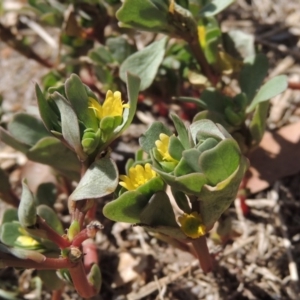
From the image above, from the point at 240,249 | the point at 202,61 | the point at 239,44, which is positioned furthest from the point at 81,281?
the point at 239,44

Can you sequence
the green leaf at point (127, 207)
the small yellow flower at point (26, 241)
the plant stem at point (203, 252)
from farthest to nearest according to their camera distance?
the small yellow flower at point (26, 241)
the plant stem at point (203, 252)
the green leaf at point (127, 207)

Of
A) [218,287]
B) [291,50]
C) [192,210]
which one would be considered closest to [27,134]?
[192,210]

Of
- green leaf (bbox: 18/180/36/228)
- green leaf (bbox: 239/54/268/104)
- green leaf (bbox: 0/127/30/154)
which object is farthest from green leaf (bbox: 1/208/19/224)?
green leaf (bbox: 239/54/268/104)

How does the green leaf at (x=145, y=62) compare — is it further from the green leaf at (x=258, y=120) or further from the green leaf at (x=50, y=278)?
the green leaf at (x=50, y=278)

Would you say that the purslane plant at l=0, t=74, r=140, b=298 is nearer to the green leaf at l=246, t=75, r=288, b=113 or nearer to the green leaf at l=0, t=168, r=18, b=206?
the green leaf at l=0, t=168, r=18, b=206

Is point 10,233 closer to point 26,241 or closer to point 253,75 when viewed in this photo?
point 26,241

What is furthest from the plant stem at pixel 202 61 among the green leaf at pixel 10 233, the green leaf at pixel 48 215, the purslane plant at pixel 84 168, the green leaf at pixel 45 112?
the green leaf at pixel 10 233
